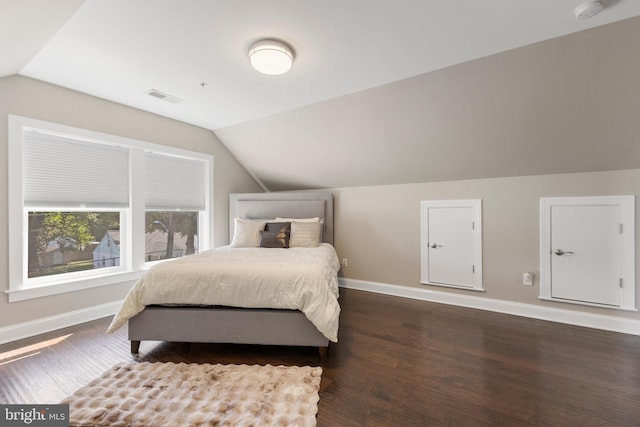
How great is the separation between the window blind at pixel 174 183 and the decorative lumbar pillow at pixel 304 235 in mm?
1588

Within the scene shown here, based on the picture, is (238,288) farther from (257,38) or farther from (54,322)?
(54,322)

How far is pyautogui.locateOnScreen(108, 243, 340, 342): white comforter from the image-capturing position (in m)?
2.04

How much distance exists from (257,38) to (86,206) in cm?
254

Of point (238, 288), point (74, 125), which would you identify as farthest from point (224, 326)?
point (74, 125)

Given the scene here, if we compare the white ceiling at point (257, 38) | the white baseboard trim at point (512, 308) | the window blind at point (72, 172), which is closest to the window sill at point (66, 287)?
the window blind at point (72, 172)

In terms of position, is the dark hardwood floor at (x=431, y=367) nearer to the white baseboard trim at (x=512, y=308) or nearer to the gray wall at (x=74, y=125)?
the white baseboard trim at (x=512, y=308)

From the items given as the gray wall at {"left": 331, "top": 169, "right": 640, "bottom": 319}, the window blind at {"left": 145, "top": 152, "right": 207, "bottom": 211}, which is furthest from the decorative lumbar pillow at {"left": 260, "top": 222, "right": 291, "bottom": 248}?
the window blind at {"left": 145, "top": 152, "right": 207, "bottom": 211}

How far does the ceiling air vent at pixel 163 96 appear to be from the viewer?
9.19 ft

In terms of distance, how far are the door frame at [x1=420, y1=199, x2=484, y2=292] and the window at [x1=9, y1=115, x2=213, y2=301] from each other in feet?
10.8

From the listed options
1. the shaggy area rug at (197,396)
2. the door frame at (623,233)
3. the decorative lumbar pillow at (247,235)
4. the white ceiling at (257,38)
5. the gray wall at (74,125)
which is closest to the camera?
the shaggy area rug at (197,396)

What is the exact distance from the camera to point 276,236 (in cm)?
336

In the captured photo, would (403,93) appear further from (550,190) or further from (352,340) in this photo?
(352,340)

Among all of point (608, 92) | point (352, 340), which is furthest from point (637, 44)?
point (352, 340)

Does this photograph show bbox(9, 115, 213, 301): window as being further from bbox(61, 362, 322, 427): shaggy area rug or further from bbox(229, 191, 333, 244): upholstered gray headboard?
bbox(61, 362, 322, 427): shaggy area rug
